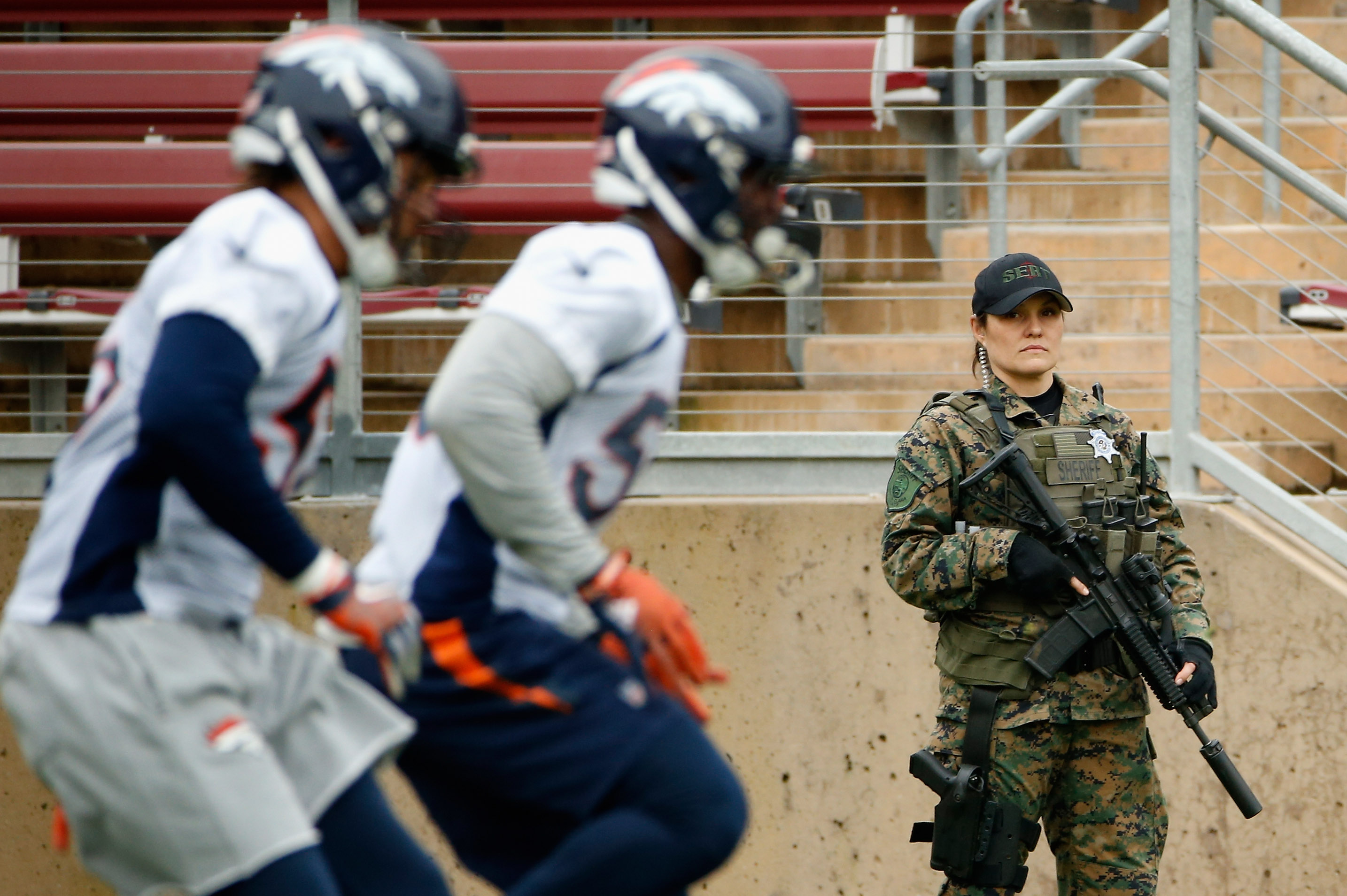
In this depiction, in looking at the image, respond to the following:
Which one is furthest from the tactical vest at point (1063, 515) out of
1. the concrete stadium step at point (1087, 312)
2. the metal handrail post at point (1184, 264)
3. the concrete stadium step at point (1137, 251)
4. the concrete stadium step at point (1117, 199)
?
the concrete stadium step at point (1117, 199)

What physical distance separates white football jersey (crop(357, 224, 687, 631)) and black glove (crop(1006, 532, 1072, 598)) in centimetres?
144

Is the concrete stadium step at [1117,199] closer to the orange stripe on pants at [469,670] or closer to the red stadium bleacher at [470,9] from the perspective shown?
the red stadium bleacher at [470,9]

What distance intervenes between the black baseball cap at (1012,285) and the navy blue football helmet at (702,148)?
1.45 metres

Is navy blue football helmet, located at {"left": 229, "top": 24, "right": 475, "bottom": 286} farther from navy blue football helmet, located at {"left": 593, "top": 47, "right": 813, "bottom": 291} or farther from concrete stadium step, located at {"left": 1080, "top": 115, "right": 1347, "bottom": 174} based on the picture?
concrete stadium step, located at {"left": 1080, "top": 115, "right": 1347, "bottom": 174}

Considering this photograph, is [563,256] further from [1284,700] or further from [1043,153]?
[1043,153]

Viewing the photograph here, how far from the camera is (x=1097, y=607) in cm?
353

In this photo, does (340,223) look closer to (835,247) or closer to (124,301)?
(124,301)

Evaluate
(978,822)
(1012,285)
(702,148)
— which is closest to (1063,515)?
(1012,285)

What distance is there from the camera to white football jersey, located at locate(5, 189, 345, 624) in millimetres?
1953

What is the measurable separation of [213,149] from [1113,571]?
10.9 feet

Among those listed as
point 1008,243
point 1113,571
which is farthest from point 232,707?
point 1008,243

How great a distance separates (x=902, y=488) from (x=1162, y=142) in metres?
3.99

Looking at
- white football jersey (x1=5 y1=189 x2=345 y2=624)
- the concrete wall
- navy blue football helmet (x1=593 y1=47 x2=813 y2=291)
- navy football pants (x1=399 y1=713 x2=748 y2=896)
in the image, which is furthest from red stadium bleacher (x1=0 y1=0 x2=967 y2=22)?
navy football pants (x1=399 y1=713 x2=748 y2=896)

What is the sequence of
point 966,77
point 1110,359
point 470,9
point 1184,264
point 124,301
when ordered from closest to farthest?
point 1184,264, point 124,301, point 1110,359, point 470,9, point 966,77
